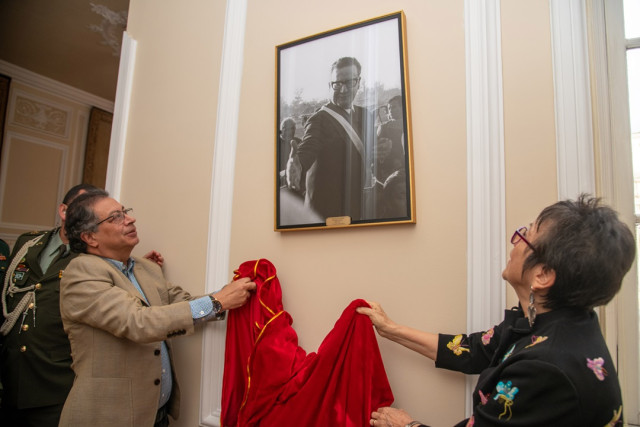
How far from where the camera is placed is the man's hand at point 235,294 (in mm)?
1679

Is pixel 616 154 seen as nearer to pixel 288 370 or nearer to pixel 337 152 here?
pixel 337 152

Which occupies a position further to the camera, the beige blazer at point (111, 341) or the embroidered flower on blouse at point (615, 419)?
the beige blazer at point (111, 341)

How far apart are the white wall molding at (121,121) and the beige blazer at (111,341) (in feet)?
2.72

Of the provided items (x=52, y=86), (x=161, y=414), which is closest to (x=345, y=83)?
(x=161, y=414)

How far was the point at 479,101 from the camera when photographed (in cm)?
149

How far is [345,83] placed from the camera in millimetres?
1734

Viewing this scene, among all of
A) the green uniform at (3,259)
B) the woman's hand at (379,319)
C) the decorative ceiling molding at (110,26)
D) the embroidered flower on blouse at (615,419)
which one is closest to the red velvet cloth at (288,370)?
the woman's hand at (379,319)

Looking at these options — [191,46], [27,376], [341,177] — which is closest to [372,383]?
[341,177]

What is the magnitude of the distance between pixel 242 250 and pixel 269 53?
1007mm

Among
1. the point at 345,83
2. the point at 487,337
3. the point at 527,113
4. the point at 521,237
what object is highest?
the point at 345,83

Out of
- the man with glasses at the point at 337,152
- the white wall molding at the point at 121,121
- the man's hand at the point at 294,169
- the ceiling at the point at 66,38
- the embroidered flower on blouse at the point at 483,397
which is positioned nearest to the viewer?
the embroidered flower on blouse at the point at 483,397

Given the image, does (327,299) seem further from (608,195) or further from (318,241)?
(608,195)

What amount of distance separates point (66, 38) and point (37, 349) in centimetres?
348

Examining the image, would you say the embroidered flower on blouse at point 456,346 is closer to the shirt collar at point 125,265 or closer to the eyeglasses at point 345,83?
the eyeglasses at point 345,83
